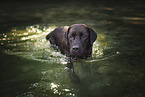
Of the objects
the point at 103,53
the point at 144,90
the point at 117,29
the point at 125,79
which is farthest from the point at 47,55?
the point at 117,29

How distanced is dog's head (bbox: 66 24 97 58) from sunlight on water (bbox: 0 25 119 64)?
1.87 feet

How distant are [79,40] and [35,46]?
2.55m

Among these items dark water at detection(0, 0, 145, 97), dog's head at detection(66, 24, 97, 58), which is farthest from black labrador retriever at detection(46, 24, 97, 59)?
dark water at detection(0, 0, 145, 97)

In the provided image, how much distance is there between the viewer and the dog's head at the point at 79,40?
435 centimetres

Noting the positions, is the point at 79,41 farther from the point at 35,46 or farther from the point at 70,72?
the point at 35,46

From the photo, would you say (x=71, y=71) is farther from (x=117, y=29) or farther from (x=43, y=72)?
(x=117, y=29)

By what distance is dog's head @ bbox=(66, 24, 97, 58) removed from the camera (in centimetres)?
435

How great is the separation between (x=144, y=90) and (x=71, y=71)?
190 cm

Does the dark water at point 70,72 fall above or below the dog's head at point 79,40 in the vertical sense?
below

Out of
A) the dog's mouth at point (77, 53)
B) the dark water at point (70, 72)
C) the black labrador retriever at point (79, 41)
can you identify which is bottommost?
the dark water at point (70, 72)

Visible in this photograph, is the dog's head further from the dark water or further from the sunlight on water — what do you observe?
the sunlight on water

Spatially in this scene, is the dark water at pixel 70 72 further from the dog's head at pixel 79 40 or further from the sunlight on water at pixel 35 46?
the dog's head at pixel 79 40

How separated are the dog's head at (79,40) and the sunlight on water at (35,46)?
569 mm

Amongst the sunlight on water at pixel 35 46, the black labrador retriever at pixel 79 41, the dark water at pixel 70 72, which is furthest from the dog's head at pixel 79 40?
the sunlight on water at pixel 35 46
